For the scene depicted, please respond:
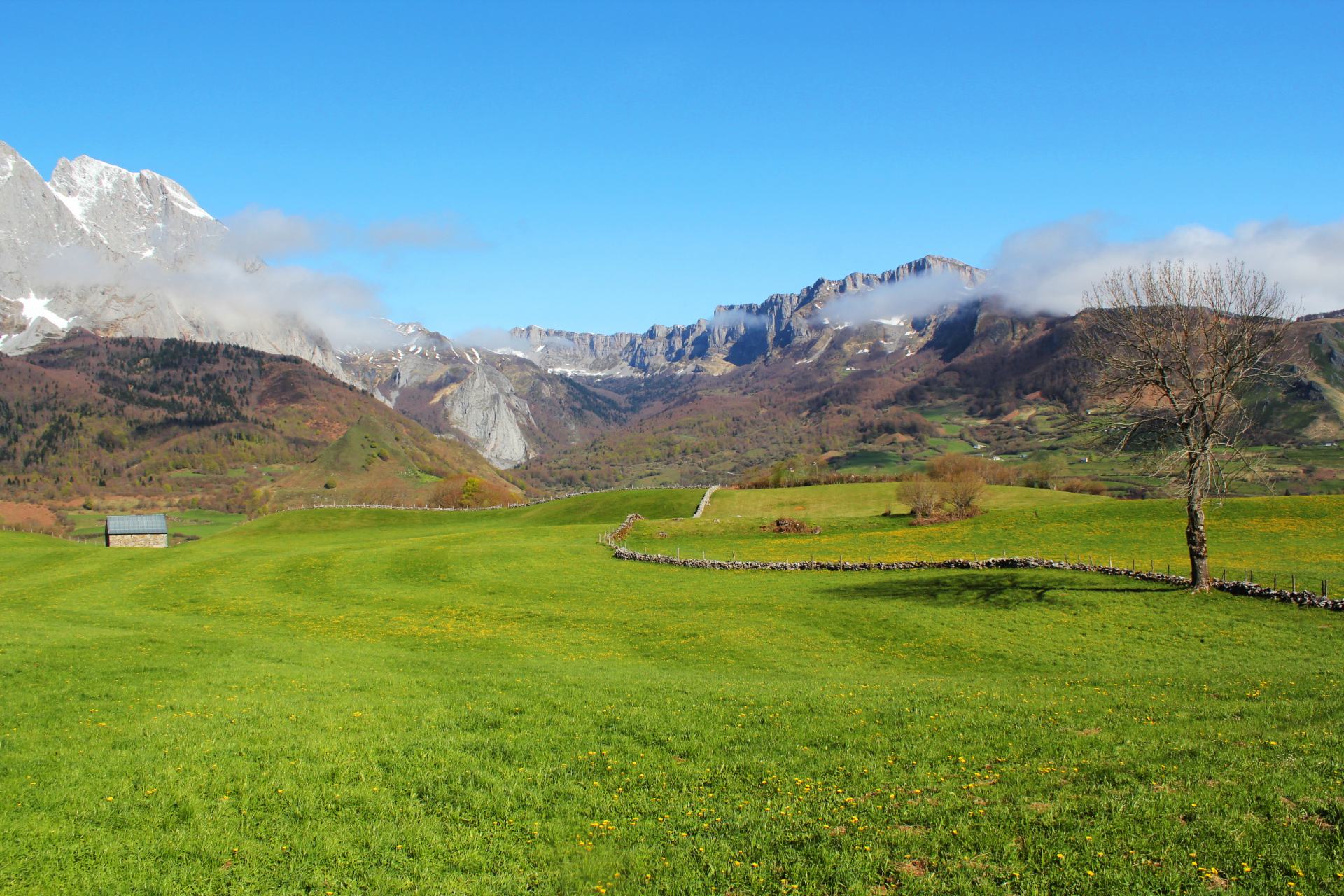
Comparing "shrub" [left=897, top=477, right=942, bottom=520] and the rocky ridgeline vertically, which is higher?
"shrub" [left=897, top=477, right=942, bottom=520]

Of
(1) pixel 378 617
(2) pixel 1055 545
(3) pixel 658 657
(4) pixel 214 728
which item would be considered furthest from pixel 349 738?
(2) pixel 1055 545

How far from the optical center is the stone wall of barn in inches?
3925

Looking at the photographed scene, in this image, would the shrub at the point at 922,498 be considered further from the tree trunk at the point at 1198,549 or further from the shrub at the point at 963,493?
the tree trunk at the point at 1198,549

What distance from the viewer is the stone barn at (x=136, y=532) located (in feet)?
327

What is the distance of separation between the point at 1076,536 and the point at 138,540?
11243cm

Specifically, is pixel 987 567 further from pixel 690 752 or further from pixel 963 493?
pixel 690 752

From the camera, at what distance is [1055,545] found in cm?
5909

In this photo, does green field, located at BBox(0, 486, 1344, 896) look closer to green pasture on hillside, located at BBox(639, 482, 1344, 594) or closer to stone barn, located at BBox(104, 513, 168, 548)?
green pasture on hillside, located at BBox(639, 482, 1344, 594)

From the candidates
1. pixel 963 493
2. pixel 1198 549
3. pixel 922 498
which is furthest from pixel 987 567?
pixel 963 493

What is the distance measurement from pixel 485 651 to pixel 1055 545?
4678cm

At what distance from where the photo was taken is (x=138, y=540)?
328 ft

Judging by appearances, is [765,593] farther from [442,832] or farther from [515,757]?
[442,832]

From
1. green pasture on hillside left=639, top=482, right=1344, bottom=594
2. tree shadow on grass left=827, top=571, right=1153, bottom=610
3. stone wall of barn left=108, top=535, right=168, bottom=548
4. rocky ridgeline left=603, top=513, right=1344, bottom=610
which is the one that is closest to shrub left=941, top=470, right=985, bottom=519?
green pasture on hillside left=639, top=482, right=1344, bottom=594

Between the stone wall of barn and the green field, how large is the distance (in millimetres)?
71141
